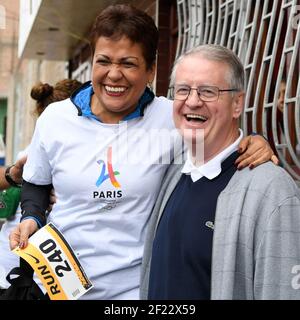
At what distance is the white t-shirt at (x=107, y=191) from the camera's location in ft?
6.92

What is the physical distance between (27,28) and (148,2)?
312cm

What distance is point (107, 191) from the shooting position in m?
2.10

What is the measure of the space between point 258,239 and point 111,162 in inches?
26.2

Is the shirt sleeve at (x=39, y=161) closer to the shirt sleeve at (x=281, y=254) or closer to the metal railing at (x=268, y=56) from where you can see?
the shirt sleeve at (x=281, y=254)

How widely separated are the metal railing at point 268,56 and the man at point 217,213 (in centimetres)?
118

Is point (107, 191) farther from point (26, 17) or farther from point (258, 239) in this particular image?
point (26, 17)

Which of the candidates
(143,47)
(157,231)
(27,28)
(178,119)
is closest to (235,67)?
(178,119)

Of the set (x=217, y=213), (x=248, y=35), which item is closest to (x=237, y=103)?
(x=217, y=213)

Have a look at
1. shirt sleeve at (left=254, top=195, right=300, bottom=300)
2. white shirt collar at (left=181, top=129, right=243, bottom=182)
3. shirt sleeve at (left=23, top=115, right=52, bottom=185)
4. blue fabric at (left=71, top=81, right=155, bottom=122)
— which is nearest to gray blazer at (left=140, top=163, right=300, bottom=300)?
shirt sleeve at (left=254, top=195, right=300, bottom=300)

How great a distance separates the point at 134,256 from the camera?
2.12 m

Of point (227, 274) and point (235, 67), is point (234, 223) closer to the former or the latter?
point (227, 274)

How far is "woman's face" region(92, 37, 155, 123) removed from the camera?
2.11m

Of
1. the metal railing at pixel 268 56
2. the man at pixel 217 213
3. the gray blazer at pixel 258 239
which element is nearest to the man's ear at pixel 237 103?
the man at pixel 217 213
